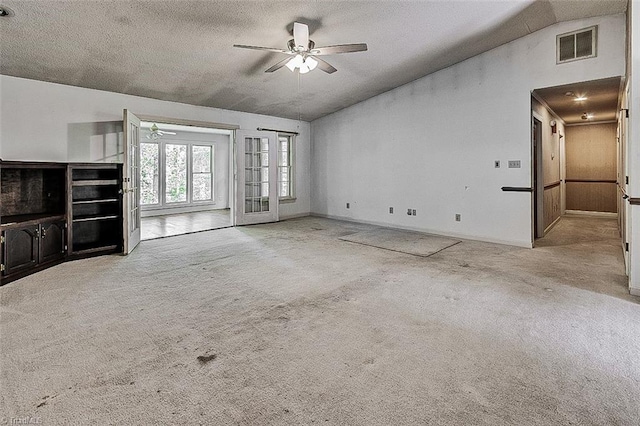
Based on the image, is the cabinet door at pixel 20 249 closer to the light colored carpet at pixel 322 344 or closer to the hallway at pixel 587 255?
the light colored carpet at pixel 322 344

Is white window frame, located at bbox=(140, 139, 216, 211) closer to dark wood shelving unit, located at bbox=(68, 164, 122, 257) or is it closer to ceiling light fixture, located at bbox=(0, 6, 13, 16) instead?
dark wood shelving unit, located at bbox=(68, 164, 122, 257)

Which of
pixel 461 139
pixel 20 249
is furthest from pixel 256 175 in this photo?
pixel 20 249

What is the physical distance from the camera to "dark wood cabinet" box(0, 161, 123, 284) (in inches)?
144

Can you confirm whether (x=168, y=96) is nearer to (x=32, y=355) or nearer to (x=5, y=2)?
(x=5, y=2)

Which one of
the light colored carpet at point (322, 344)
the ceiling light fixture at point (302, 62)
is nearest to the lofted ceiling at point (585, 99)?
the light colored carpet at point (322, 344)

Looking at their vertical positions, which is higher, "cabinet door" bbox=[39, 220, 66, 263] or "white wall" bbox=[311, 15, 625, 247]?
"white wall" bbox=[311, 15, 625, 247]

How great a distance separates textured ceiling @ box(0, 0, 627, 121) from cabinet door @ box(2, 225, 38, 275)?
2.17 m

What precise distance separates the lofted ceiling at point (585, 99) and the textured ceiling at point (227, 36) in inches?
36.9

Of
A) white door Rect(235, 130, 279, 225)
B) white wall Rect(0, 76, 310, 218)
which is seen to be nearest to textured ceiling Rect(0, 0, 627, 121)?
white wall Rect(0, 76, 310, 218)

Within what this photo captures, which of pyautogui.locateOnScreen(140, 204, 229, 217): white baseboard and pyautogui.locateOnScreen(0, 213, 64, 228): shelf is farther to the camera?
pyautogui.locateOnScreen(140, 204, 229, 217): white baseboard

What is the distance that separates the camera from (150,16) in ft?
11.8

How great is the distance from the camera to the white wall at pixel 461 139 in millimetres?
4980

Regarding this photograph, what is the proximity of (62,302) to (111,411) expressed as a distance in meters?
1.92

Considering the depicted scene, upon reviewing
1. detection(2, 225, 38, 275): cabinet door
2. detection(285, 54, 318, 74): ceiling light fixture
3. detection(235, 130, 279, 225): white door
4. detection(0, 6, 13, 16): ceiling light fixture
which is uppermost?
detection(0, 6, 13, 16): ceiling light fixture
